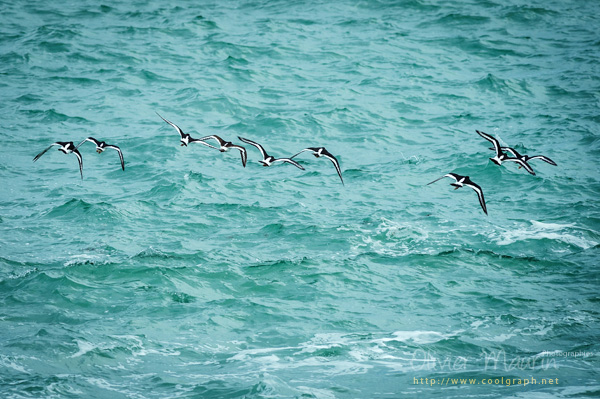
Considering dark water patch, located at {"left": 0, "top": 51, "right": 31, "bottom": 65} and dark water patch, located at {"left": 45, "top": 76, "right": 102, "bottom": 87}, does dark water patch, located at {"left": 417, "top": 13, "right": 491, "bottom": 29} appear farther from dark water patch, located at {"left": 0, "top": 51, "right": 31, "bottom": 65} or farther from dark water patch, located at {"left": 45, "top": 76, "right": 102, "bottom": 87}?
dark water patch, located at {"left": 0, "top": 51, "right": 31, "bottom": 65}

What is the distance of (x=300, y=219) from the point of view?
2819cm

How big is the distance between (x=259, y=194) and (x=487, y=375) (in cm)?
1365

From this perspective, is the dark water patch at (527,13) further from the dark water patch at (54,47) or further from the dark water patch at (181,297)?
the dark water patch at (181,297)

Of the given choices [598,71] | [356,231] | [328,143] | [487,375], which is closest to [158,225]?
[356,231]

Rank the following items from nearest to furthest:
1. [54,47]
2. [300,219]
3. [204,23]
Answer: [300,219] → [54,47] → [204,23]

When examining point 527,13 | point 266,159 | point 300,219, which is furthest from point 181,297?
point 527,13

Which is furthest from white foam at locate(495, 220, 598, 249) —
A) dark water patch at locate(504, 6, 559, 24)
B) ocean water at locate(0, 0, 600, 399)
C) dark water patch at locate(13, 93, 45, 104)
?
dark water patch at locate(504, 6, 559, 24)

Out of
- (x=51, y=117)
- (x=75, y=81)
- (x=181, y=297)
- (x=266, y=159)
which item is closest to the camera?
(x=181, y=297)

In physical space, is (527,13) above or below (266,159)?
below

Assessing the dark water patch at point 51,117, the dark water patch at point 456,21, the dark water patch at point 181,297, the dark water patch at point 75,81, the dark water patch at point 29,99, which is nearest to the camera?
the dark water patch at point 181,297

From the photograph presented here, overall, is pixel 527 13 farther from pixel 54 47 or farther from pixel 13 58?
pixel 13 58

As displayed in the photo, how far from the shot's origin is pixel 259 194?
3025cm

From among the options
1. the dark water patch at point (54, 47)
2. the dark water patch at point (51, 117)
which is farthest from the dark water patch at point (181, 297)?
the dark water patch at point (54, 47)

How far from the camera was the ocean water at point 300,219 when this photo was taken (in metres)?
20.0
